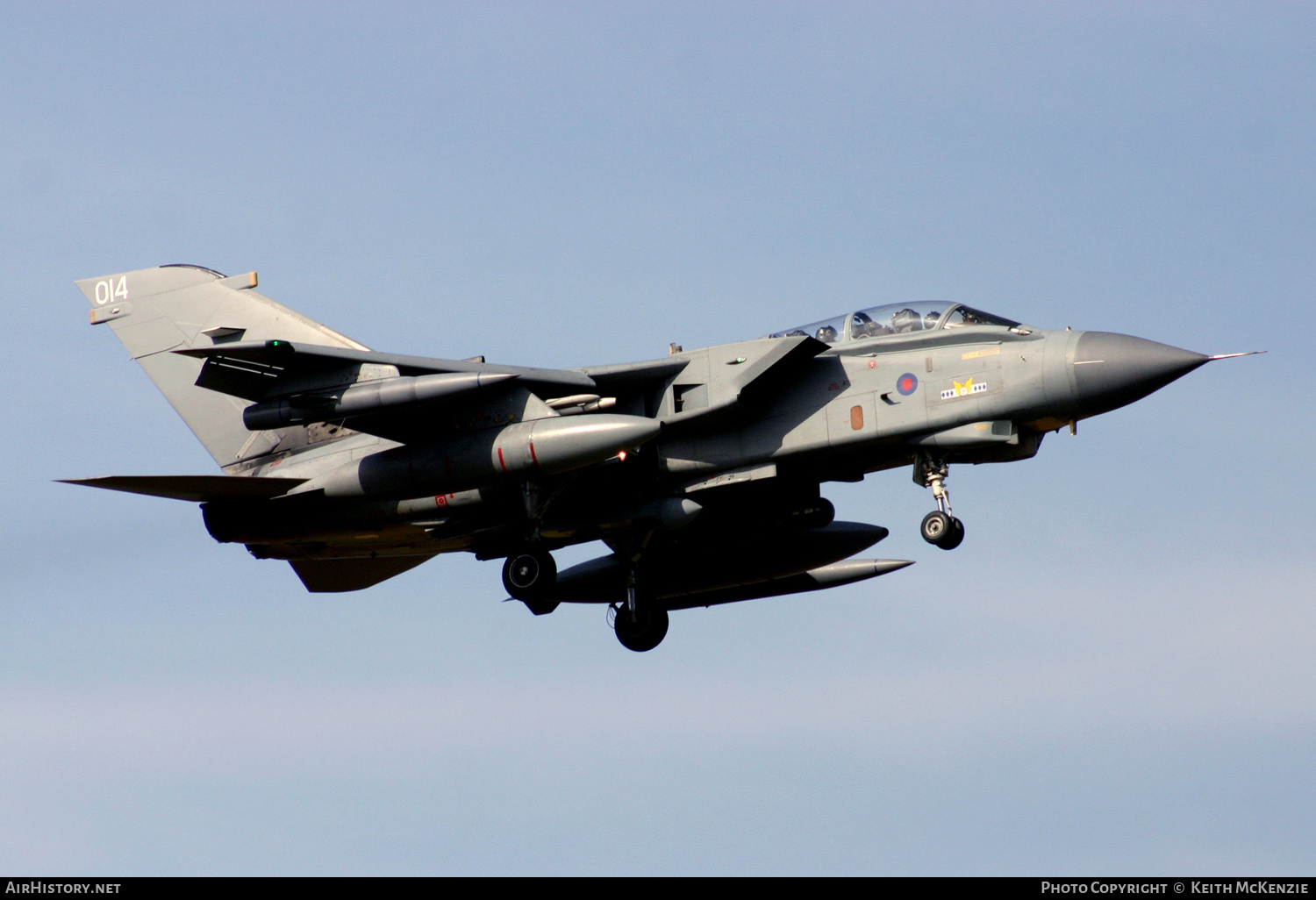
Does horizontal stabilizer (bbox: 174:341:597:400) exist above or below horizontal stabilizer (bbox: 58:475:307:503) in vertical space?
above

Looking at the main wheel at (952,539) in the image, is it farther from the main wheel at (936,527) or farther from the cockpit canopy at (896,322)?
the cockpit canopy at (896,322)

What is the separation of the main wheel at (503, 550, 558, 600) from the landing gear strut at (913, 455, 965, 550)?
4.96 m

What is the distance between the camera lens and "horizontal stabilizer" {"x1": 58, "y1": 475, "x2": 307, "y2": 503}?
19156 millimetres

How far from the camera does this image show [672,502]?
19922 mm

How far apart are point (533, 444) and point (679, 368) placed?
94.9 inches

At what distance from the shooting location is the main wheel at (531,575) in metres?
19.9

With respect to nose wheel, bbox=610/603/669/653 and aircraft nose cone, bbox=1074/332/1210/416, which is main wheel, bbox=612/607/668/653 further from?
aircraft nose cone, bbox=1074/332/1210/416

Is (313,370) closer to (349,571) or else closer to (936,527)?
(349,571)

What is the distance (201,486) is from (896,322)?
9.34 metres

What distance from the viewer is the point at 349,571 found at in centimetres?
2328

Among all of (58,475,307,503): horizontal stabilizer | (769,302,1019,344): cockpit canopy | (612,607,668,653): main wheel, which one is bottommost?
(612,607,668,653): main wheel

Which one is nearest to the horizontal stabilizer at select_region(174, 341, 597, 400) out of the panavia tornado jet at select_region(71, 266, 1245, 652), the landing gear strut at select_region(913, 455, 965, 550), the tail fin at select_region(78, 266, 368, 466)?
the panavia tornado jet at select_region(71, 266, 1245, 652)

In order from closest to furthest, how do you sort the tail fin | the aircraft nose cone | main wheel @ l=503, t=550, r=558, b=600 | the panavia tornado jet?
the aircraft nose cone
the panavia tornado jet
main wheel @ l=503, t=550, r=558, b=600
the tail fin
